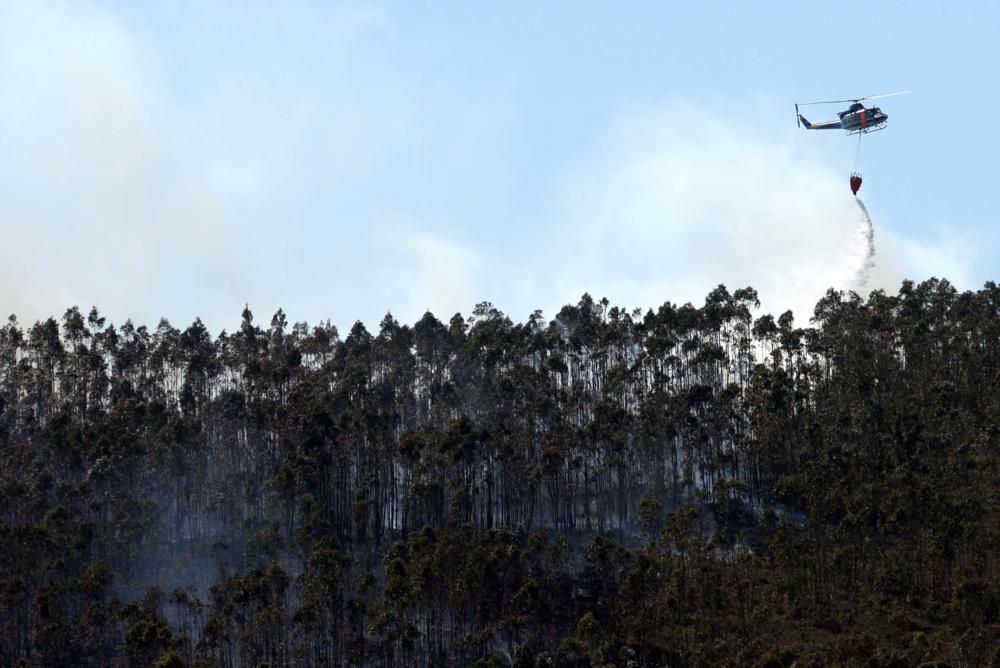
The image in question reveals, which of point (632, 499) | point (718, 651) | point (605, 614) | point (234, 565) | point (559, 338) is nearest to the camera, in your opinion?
point (718, 651)

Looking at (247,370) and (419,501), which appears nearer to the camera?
(419,501)

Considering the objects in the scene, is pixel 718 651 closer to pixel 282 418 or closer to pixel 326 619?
pixel 326 619

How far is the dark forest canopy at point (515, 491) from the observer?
115062 mm

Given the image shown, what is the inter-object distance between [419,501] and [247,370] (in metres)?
36.4

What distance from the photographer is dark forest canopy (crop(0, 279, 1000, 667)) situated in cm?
11506

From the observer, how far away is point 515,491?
Answer: 485 feet

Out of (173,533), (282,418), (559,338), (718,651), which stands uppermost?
(559,338)

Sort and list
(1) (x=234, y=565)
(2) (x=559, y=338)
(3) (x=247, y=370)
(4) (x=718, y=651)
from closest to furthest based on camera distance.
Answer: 1. (4) (x=718, y=651)
2. (1) (x=234, y=565)
3. (3) (x=247, y=370)
4. (2) (x=559, y=338)

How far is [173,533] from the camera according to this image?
14725 cm

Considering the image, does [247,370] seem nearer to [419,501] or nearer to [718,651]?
[419,501]

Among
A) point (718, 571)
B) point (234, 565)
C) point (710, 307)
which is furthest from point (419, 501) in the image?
point (710, 307)

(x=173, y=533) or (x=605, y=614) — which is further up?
(x=173, y=533)

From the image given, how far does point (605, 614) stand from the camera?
398ft

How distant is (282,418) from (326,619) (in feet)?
125
